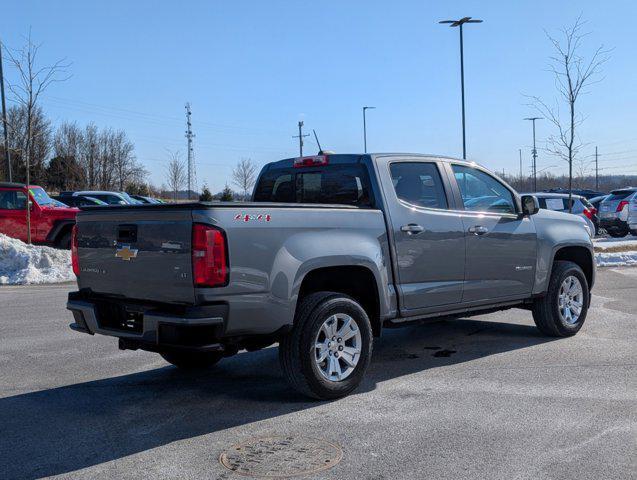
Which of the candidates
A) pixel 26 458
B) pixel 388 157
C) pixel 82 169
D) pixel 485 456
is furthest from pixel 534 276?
pixel 82 169

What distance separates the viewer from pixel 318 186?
6.61 metres

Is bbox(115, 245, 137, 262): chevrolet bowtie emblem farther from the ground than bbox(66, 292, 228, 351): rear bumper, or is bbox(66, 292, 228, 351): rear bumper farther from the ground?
bbox(115, 245, 137, 262): chevrolet bowtie emblem

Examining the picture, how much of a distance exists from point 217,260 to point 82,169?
53900mm

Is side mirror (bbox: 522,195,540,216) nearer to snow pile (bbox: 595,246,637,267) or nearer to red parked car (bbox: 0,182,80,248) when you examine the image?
snow pile (bbox: 595,246,637,267)

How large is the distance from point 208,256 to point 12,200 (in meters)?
14.9

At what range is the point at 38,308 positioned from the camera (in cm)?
1054

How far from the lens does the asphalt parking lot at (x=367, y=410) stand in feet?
13.8

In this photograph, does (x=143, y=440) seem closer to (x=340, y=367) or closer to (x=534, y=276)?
(x=340, y=367)

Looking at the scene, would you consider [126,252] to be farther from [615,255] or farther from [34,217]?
[615,255]

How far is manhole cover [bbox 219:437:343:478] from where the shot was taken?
13.5 ft

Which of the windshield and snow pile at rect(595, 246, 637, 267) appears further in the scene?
the windshield

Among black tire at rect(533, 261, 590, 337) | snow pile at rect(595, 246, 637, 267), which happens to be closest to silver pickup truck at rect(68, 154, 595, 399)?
black tire at rect(533, 261, 590, 337)

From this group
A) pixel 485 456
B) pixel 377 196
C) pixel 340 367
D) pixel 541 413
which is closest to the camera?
pixel 485 456

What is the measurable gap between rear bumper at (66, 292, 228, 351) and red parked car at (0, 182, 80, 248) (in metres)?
13.0
